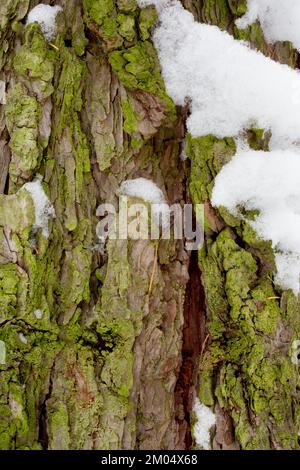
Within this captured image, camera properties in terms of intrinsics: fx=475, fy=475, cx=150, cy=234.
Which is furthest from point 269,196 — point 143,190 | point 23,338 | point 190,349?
point 23,338

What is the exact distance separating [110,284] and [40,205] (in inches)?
12.5

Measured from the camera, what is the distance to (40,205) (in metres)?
1.43

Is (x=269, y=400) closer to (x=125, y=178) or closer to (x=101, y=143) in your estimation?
(x=125, y=178)

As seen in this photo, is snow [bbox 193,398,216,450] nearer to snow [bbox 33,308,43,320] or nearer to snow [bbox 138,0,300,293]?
snow [bbox 138,0,300,293]

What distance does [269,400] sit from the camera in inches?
54.6

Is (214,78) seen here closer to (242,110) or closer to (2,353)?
(242,110)

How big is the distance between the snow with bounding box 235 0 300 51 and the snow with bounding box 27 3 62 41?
669mm

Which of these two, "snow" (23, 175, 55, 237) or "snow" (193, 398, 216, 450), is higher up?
"snow" (23, 175, 55, 237)

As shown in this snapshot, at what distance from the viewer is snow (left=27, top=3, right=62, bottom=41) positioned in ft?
4.67

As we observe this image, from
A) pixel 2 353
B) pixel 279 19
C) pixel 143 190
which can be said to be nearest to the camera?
pixel 2 353

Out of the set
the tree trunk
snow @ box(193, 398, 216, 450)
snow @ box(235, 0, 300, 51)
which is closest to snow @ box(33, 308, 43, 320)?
the tree trunk

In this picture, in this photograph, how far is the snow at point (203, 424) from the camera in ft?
4.77
